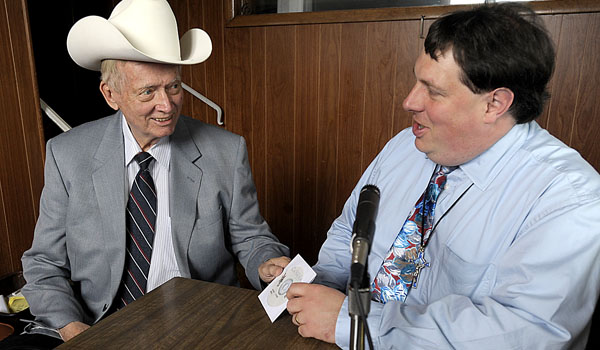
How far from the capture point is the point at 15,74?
2.40m

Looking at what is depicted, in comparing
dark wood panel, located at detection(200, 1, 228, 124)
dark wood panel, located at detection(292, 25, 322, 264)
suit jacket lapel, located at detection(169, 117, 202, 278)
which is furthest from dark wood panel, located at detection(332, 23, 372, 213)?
suit jacket lapel, located at detection(169, 117, 202, 278)

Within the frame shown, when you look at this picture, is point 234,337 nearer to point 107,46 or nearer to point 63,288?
point 63,288

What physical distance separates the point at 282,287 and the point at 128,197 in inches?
27.5

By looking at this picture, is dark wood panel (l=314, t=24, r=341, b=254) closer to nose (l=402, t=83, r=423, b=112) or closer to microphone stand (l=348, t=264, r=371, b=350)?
nose (l=402, t=83, r=423, b=112)

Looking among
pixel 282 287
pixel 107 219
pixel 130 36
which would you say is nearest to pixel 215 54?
pixel 130 36

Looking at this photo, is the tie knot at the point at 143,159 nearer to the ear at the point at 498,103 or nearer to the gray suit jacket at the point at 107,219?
the gray suit jacket at the point at 107,219

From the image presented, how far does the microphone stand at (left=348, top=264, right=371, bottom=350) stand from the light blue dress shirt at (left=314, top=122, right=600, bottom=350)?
0.30 metres

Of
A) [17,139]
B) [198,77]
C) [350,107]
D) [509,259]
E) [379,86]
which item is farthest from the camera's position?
[198,77]

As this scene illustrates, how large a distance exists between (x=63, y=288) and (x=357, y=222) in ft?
3.89

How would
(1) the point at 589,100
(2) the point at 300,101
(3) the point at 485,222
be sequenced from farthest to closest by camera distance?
1. (2) the point at 300,101
2. (1) the point at 589,100
3. (3) the point at 485,222

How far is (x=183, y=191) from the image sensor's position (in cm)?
156

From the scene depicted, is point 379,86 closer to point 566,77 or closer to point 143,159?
point 566,77

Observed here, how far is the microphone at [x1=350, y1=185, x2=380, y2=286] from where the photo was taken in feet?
2.20

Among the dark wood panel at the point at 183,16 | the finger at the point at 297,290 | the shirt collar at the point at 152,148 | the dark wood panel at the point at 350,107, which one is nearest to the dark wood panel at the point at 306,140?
the dark wood panel at the point at 350,107
